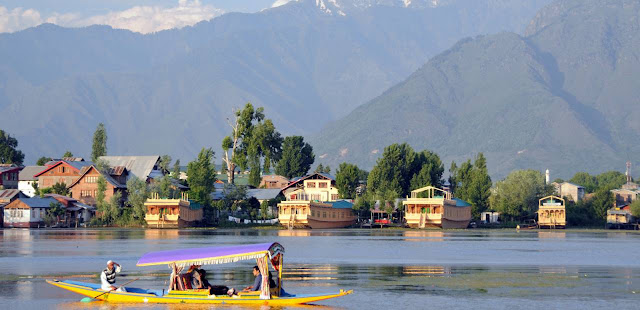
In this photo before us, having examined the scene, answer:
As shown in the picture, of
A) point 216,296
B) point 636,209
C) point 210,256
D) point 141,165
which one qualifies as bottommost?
point 216,296

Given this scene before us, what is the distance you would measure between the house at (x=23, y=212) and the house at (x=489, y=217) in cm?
7109

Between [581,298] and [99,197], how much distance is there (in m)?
106

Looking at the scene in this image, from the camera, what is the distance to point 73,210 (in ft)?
478

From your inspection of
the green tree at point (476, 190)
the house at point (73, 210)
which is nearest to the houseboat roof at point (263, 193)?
the house at point (73, 210)

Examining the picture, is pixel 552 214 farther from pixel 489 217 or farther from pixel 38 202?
pixel 38 202

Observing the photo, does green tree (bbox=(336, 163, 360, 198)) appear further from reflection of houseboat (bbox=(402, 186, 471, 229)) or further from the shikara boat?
the shikara boat

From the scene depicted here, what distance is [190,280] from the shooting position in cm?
4519

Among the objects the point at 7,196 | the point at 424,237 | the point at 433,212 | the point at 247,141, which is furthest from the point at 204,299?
the point at 247,141

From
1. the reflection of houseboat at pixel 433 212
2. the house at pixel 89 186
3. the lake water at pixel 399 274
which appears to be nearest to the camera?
the lake water at pixel 399 274

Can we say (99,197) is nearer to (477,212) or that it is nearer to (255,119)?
(255,119)

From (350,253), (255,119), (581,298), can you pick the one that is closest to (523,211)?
(255,119)

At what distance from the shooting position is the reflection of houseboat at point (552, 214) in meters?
153

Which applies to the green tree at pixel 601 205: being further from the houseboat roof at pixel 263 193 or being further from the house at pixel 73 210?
the house at pixel 73 210

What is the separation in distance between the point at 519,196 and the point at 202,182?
165 feet
